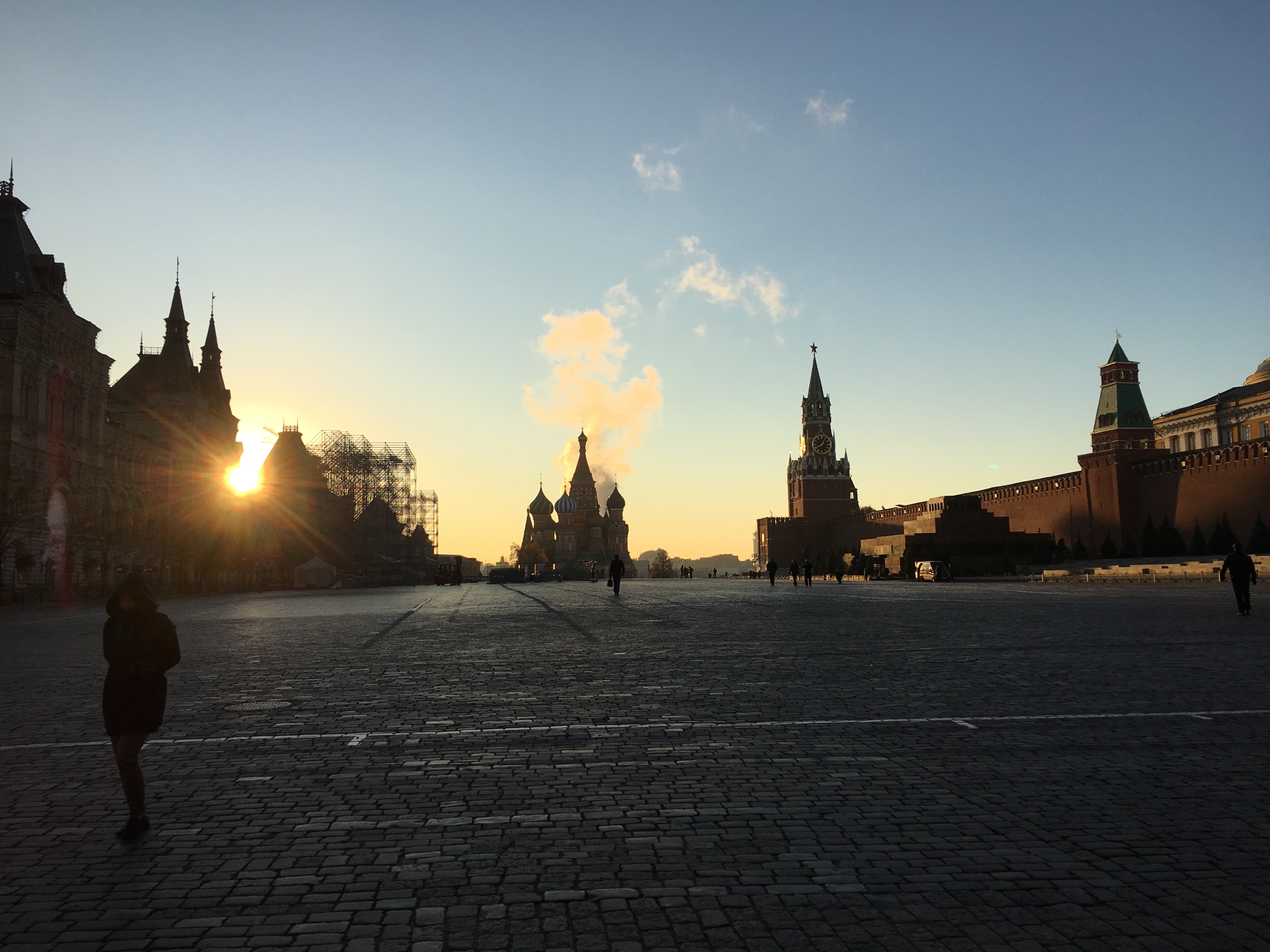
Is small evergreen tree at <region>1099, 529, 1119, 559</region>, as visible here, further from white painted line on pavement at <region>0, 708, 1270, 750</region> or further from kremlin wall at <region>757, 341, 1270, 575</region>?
white painted line on pavement at <region>0, 708, 1270, 750</region>

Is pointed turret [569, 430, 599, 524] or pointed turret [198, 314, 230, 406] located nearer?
pointed turret [198, 314, 230, 406]

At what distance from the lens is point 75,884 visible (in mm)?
3842

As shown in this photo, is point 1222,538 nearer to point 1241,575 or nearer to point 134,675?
point 1241,575

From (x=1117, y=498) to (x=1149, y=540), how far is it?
543 centimetres

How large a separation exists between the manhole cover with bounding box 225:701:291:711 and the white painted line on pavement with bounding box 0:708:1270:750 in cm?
121

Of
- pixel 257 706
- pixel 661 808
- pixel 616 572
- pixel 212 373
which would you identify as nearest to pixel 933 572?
pixel 616 572

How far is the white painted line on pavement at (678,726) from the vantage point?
22.1 feet

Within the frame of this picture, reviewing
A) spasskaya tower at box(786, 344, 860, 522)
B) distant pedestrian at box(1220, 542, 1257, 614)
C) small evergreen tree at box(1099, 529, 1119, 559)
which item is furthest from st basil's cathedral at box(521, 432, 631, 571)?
distant pedestrian at box(1220, 542, 1257, 614)

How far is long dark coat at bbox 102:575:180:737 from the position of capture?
4766 millimetres

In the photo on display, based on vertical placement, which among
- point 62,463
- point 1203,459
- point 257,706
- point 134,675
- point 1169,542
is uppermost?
point 62,463

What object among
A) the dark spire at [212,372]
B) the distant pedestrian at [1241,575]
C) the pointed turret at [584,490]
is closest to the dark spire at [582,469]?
the pointed turret at [584,490]

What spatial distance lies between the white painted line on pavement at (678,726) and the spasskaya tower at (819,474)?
101318 mm

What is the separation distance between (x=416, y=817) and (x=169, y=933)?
1.45 meters

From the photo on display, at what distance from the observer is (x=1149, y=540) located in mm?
52125
